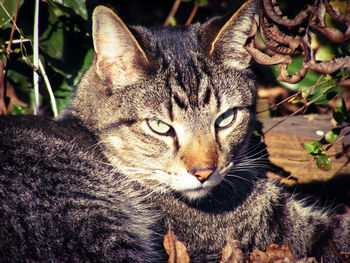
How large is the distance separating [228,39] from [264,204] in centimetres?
115

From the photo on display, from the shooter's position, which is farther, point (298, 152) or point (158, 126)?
point (298, 152)

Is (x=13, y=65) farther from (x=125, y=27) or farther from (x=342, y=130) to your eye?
(x=342, y=130)

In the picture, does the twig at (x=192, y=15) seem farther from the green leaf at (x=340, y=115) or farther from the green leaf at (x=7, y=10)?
the green leaf at (x=340, y=115)

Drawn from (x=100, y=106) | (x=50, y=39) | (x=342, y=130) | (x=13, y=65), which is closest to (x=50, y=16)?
(x=50, y=39)

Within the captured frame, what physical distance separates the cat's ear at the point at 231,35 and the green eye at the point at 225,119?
0.33 metres

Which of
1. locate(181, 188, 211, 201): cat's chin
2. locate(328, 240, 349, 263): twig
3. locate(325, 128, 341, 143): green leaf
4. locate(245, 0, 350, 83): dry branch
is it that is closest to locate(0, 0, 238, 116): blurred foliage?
locate(245, 0, 350, 83): dry branch

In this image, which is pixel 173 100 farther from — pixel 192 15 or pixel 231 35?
pixel 192 15

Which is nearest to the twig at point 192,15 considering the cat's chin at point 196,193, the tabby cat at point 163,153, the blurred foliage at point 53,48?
the blurred foliage at point 53,48

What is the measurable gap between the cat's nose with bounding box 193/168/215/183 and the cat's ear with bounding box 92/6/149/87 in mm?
736

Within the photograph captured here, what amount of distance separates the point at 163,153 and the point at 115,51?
28.2 inches

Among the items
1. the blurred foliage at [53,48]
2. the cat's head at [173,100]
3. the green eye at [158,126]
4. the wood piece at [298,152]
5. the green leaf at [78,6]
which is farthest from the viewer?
the blurred foliage at [53,48]

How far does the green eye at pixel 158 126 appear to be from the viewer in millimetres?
2502

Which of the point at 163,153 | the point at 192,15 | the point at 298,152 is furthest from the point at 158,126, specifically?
the point at 192,15

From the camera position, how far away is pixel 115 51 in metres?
2.49
